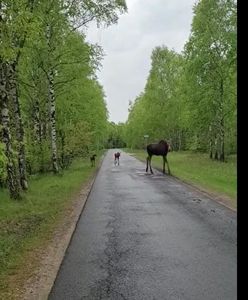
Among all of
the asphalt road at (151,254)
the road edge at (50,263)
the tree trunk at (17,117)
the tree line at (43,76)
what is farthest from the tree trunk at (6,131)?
the road edge at (50,263)

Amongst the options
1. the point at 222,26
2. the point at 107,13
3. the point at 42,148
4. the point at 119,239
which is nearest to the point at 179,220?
the point at 119,239

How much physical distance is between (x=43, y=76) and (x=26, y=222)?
18.0 meters

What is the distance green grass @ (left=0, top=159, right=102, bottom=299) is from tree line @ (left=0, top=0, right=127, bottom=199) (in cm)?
90

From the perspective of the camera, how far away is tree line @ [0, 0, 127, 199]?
13234mm

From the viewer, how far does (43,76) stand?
2812 cm

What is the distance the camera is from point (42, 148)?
1112 inches

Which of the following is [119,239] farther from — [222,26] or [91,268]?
[222,26]

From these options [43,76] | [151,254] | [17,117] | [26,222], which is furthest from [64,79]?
[151,254]

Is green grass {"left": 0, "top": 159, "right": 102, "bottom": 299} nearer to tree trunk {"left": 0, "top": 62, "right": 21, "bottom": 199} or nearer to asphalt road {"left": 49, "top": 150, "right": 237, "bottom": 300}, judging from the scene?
tree trunk {"left": 0, "top": 62, "right": 21, "bottom": 199}

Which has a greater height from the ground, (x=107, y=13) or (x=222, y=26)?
(x=222, y=26)

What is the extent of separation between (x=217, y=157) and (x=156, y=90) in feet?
63.6

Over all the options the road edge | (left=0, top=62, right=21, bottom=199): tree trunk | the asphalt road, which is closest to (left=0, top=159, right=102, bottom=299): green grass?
the road edge

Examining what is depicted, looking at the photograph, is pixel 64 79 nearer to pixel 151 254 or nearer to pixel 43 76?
pixel 43 76
